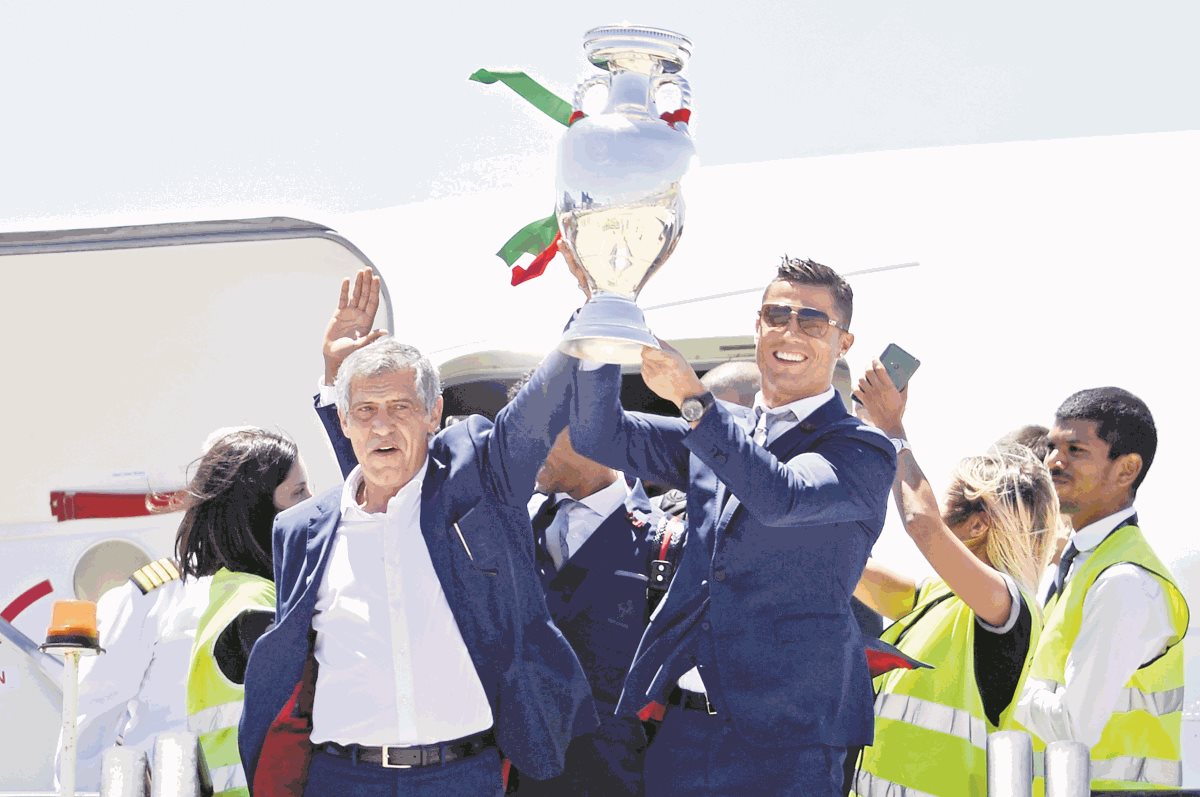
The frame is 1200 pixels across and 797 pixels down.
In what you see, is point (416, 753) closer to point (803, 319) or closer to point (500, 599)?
point (500, 599)

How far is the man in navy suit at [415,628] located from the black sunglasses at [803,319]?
15.9 inches

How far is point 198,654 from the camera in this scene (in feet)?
12.7

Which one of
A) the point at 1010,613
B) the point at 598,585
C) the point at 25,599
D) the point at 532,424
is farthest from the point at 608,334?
the point at 25,599

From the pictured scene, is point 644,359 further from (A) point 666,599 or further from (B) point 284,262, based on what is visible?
(B) point 284,262

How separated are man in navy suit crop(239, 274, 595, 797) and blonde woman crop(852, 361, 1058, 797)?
2.69ft

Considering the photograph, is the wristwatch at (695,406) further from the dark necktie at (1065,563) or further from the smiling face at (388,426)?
the dark necktie at (1065,563)

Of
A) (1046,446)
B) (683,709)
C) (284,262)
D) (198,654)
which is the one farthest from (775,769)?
(284,262)

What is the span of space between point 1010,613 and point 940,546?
0.70 feet

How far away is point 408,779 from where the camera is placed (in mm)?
3209

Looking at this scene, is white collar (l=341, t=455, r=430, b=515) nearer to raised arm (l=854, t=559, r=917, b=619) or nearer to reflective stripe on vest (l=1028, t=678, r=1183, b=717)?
raised arm (l=854, t=559, r=917, b=619)

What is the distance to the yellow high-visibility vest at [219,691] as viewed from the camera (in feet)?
12.4

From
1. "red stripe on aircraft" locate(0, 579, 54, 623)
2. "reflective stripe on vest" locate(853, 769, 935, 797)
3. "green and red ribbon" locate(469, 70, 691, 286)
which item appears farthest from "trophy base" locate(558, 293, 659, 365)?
"red stripe on aircraft" locate(0, 579, 54, 623)

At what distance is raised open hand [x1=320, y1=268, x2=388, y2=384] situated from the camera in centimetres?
369

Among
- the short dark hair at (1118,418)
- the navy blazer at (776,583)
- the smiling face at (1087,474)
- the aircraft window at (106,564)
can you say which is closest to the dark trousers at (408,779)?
the navy blazer at (776,583)
